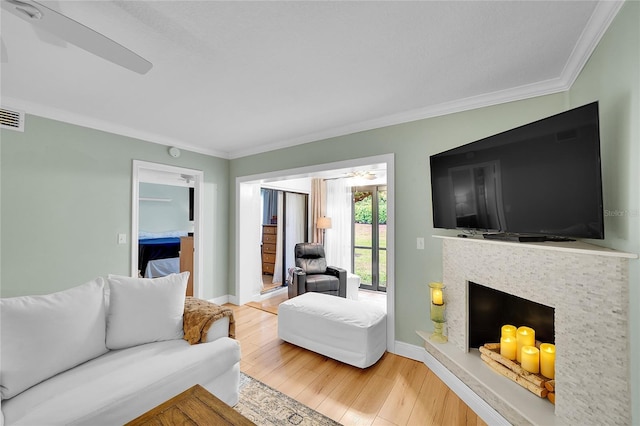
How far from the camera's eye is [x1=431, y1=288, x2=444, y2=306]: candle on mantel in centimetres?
227

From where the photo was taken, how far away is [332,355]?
2488 mm

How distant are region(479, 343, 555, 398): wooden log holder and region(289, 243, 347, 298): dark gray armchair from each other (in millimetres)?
2325

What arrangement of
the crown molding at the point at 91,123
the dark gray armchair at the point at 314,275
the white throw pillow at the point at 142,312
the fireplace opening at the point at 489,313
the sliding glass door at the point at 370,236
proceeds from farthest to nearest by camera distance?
the sliding glass door at the point at 370,236 → the dark gray armchair at the point at 314,275 → the crown molding at the point at 91,123 → the fireplace opening at the point at 489,313 → the white throw pillow at the point at 142,312

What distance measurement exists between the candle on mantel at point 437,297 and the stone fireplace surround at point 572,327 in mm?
414

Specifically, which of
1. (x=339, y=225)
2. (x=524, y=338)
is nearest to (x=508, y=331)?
(x=524, y=338)

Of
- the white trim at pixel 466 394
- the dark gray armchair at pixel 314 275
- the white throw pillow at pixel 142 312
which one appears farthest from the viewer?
the dark gray armchair at pixel 314 275

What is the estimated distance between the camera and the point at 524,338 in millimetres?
1868

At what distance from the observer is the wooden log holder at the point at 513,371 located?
1.61 meters

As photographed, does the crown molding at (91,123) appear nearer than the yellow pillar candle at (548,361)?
No

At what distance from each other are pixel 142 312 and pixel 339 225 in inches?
154

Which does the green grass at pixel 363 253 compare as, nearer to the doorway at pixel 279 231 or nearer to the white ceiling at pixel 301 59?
the doorway at pixel 279 231

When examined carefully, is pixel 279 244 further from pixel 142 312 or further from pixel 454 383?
pixel 454 383

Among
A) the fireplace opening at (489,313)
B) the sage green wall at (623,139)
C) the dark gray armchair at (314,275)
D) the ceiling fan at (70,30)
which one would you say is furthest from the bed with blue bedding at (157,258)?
the sage green wall at (623,139)

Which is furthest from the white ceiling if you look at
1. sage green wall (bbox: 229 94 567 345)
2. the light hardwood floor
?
the light hardwood floor
